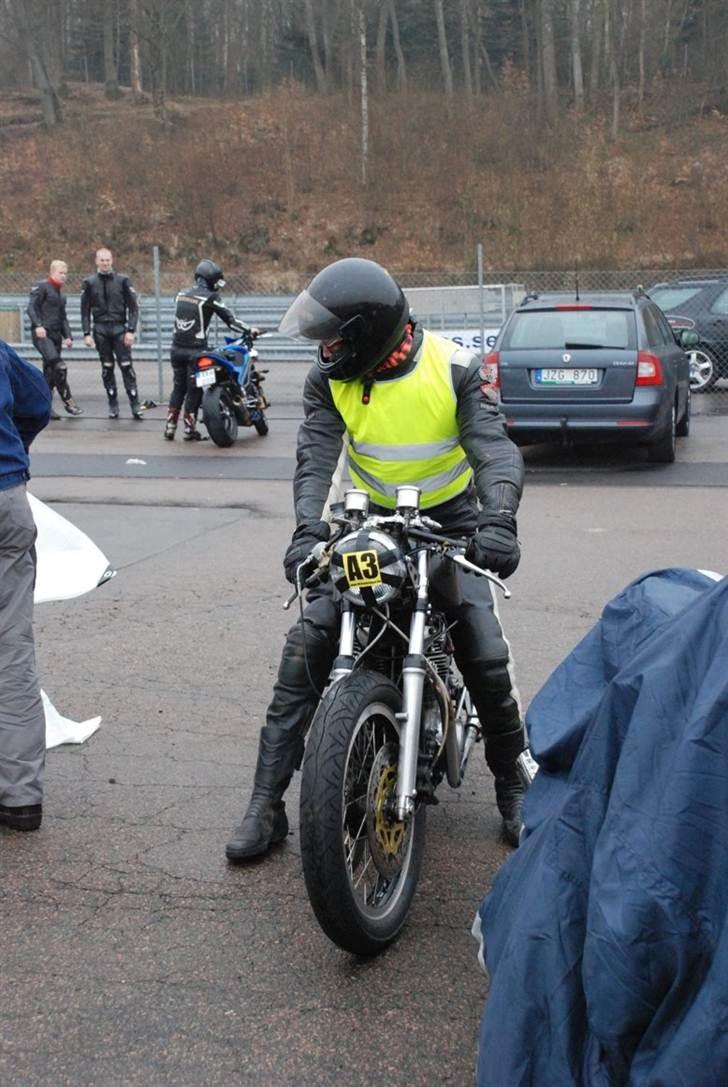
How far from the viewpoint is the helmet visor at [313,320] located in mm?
4121

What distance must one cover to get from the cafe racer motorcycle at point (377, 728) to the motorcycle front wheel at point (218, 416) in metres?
10.8

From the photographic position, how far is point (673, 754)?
2381mm

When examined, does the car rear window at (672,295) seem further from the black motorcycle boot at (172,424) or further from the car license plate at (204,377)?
the car license plate at (204,377)

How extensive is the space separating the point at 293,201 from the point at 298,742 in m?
41.5

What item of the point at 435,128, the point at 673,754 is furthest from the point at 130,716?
the point at 435,128

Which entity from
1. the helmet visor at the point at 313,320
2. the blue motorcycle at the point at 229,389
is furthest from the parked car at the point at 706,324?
the helmet visor at the point at 313,320

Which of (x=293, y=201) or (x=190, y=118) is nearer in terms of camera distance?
(x=293, y=201)

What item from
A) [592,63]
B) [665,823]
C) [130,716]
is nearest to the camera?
[665,823]

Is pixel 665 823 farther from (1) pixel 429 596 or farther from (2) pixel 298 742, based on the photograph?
(2) pixel 298 742

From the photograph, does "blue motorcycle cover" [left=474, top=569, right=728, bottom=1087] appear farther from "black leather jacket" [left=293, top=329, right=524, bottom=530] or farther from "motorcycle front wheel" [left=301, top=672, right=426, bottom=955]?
"black leather jacket" [left=293, top=329, right=524, bottom=530]

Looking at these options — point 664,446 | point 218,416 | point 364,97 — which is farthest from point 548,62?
point 664,446

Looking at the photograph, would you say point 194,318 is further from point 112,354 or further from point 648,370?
point 648,370

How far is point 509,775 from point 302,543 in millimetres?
1063

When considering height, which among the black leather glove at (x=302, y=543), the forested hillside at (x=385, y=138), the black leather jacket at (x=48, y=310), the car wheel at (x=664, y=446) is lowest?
the car wheel at (x=664, y=446)
